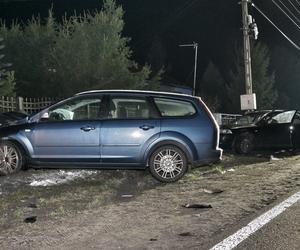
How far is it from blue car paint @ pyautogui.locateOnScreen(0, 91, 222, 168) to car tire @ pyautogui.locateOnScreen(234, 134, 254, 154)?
26.0 feet

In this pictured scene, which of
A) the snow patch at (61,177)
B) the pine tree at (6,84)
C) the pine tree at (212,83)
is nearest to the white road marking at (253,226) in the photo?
the snow patch at (61,177)

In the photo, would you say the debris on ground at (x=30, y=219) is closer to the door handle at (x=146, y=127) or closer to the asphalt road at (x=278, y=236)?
the asphalt road at (x=278, y=236)

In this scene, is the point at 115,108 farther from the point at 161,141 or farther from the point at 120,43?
the point at 120,43

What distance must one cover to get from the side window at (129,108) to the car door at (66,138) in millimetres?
327

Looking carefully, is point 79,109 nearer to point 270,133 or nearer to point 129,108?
point 129,108

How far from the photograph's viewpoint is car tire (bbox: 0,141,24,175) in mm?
10789

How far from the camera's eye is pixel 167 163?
10.9m

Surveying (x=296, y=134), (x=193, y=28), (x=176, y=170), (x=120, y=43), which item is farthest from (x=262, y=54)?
(x=176, y=170)

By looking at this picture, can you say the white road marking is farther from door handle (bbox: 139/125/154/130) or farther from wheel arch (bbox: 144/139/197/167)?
door handle (bbox: 139/125/154/130)

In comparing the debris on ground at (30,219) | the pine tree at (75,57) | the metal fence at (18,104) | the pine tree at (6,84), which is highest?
the pine tree at (75,57)

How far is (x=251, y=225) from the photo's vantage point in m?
7.48

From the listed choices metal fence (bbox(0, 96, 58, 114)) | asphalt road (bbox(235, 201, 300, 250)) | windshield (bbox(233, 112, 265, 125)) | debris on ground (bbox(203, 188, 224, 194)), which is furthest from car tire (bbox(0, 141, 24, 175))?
windshield (bbox(233, 112, 265, 125))

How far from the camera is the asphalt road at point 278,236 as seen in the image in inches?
256

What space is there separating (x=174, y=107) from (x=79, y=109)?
1759 millimetres
